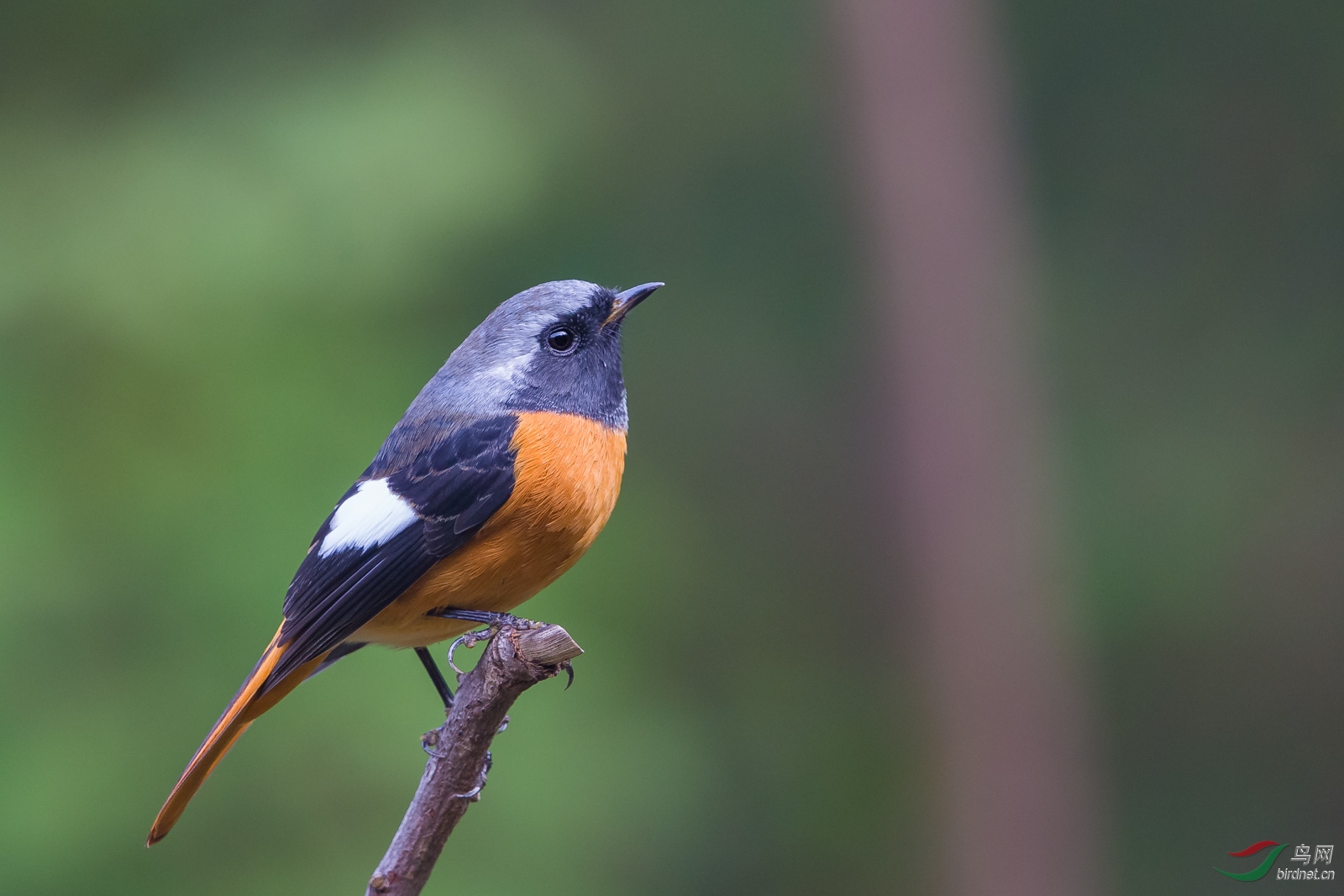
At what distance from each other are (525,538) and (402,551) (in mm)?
282

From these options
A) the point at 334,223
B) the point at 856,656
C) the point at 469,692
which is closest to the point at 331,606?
the point at 469,692

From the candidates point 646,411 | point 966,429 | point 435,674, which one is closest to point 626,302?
point 435,674

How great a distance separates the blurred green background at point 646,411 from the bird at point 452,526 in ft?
5.41

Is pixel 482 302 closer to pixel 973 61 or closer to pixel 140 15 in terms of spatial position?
pixel 140 15

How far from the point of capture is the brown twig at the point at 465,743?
90.4 inches

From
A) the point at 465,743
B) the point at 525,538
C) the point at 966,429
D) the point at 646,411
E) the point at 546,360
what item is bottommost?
the point at 966,429

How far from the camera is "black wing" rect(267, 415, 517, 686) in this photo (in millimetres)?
2623

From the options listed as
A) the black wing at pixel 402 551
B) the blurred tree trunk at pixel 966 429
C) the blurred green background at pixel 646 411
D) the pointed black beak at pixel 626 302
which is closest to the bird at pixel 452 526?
the black wing at pixel 402 551

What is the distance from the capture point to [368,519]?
2.77m

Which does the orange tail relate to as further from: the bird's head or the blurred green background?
the blurred green background

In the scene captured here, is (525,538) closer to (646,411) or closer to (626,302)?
(626,302)

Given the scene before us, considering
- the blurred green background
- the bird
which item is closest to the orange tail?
the bird

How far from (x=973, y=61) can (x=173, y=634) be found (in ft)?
14.9

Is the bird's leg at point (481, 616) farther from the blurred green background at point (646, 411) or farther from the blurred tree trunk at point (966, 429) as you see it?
the blurred tree trunk at point (966, 429)
